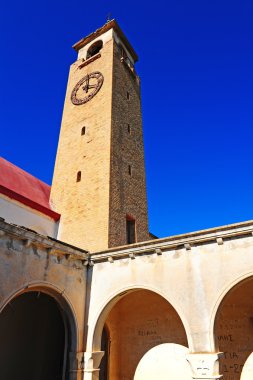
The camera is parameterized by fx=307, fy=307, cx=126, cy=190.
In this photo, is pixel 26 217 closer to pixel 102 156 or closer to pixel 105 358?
pixel 102 156

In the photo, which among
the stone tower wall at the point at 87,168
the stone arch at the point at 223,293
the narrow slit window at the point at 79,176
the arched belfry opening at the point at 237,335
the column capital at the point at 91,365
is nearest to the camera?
the stone arch at the point at 223,293

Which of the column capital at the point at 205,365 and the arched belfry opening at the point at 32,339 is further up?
the arched belfry opening at the point at 32,339

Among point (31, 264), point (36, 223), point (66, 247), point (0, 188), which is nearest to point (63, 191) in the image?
point (36, 223)

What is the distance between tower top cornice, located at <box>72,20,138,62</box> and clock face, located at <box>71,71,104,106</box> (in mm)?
3575

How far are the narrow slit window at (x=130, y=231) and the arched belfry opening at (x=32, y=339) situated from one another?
12.9ft

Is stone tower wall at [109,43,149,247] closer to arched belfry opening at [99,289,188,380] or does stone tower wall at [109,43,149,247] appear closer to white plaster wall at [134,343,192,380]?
arched belfry opening at [99,289,188,380]

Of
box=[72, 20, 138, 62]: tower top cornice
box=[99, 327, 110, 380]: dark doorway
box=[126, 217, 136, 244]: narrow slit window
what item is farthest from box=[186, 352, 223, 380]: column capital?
box=[72, 20, 138, 62]: tower top cornice

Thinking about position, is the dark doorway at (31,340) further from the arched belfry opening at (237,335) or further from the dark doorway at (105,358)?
the arched belfry opening at (237,335)

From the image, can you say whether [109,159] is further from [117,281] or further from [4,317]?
[4,317]

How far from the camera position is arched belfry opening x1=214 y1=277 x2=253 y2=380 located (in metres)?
8.64

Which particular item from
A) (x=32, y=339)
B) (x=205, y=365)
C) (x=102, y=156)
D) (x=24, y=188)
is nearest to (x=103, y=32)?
(x=102, y=156)

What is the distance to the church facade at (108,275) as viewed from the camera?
725 cm

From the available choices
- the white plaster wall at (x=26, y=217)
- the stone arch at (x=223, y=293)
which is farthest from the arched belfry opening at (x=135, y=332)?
the white plaster wall at (x=26, y=217)

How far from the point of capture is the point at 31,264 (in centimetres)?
763
